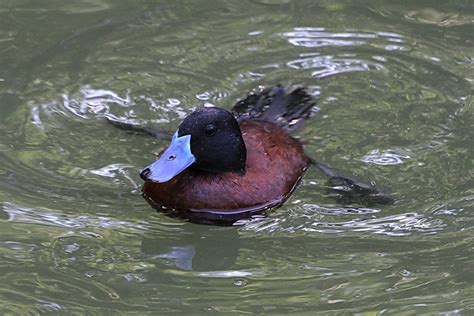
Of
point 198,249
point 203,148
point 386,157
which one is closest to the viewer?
point 198,249

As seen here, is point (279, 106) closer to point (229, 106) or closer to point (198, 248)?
point (229, 106)

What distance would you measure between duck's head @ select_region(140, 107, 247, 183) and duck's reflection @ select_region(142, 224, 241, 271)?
0.32m

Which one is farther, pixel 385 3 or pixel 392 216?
pixel 385 3

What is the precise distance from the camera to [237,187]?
17.6 ft

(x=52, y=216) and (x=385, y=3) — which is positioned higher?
(x=385, y=3)

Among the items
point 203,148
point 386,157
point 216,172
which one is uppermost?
point 203,148

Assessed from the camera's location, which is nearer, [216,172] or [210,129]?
[210,129]

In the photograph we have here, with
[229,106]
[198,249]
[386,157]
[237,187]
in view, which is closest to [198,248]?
[198,249]

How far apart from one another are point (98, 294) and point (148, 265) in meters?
0.38

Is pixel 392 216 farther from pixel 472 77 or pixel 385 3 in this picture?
pixel 385 3

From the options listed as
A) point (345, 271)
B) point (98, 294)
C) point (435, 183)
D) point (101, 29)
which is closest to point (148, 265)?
point (98, 294)

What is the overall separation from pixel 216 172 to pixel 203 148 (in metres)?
0.18

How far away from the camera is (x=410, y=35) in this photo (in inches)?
292

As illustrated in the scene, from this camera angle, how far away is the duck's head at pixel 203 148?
5184 mm
